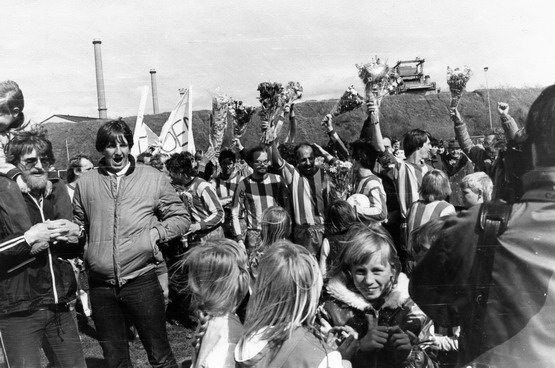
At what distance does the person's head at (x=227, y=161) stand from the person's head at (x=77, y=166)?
64 centimetres

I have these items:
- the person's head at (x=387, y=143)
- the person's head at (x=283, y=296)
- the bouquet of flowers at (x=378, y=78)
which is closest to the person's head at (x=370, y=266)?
the person's head at (x=283, y=296)

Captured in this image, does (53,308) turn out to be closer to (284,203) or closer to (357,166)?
(284,203)

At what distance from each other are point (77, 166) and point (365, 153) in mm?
1292

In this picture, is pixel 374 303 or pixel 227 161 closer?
pixel 374 303

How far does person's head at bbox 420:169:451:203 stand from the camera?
2.68m

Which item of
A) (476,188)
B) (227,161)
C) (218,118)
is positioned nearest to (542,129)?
(476,188)

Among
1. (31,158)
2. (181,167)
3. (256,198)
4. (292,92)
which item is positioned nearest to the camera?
(31,158)

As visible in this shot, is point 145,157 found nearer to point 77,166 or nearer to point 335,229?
point 77,166

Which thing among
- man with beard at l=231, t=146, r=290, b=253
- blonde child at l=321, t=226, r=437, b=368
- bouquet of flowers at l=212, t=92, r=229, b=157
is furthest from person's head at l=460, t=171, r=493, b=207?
bouquet of flowers at l=212, t=92, r=229, b=157

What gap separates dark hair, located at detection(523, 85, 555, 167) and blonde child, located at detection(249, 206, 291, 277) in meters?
1.06

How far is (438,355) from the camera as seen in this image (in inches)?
101

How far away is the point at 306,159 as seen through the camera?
9.68 feet

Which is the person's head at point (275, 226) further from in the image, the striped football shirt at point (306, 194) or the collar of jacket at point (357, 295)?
the collar of jacket at point (357, 295)

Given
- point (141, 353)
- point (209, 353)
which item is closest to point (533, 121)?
point (209, 353)
